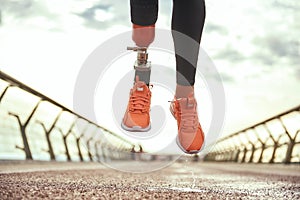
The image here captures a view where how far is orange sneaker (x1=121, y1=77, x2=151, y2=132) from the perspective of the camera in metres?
3.04

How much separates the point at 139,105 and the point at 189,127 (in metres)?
0.36

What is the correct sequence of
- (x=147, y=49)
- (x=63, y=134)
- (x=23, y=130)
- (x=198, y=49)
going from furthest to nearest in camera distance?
(x=63, y=134) → (x=23, y=130) → (x=147, y=49) → (x=198, y=49)

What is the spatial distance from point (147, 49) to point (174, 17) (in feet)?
1.10

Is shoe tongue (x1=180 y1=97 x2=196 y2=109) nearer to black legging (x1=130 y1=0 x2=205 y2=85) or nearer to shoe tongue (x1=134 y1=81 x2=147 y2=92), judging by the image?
black legging (x1=130 y1=0 x2=205 y2=85)

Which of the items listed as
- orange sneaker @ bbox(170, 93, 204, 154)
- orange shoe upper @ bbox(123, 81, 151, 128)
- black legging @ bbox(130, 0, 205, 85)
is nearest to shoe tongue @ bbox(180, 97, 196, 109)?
orange sneaker @ bbox(170, 93, 204, 154)

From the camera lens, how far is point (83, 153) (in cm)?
1524

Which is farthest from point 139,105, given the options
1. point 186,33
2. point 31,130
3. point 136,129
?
point 31,130

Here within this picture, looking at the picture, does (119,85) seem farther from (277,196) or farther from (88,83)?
(277,196)

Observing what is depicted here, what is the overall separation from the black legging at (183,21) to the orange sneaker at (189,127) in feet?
0.46

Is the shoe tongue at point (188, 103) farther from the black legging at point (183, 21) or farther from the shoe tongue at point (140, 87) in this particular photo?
the shoe tongue at point (140, 87)

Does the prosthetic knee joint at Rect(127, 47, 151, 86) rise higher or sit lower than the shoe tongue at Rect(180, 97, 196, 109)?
higher

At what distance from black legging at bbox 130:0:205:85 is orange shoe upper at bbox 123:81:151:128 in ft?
0.92

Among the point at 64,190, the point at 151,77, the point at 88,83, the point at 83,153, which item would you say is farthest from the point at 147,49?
the point at 83,153

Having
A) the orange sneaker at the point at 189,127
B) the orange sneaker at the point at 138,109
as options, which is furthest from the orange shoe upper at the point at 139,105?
the orange sneaker at the point at 189,127
